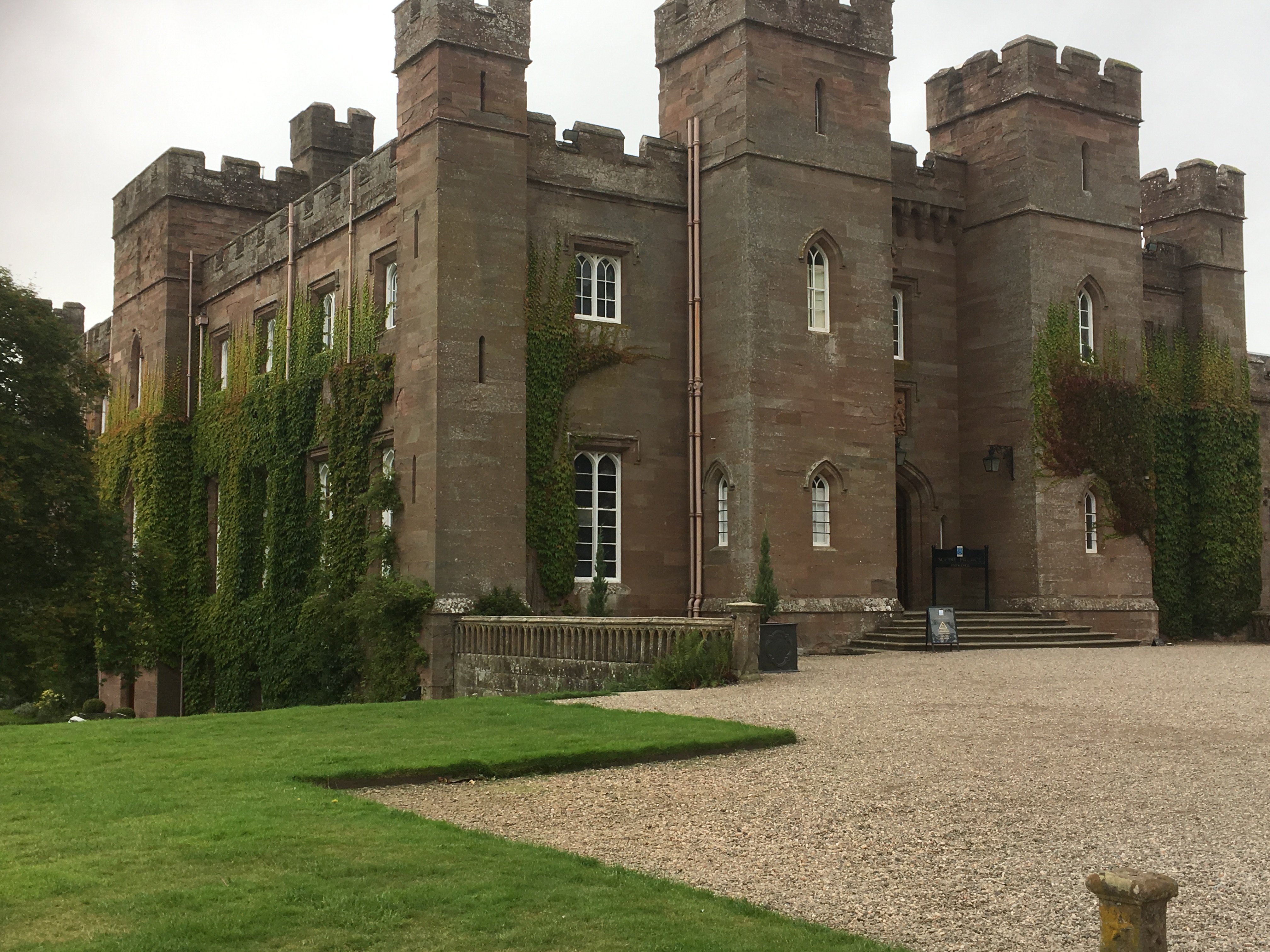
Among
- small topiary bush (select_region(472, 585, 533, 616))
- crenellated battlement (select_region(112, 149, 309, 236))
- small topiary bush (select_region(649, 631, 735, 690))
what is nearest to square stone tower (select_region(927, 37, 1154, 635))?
small topiary bush (select_region(472, 585, 533, 616))

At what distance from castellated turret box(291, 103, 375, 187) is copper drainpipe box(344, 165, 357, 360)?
21.4 ft

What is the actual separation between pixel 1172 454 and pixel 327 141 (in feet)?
62.6

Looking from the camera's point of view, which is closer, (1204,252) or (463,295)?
(463,295)

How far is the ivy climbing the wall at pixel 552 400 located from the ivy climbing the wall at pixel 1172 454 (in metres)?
8.50

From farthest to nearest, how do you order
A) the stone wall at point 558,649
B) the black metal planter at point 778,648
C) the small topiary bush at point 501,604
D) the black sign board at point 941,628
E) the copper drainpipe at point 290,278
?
1. the copper drainpipe at point 290,278
2. the black sign board at point 941,628
3. the small topiary bush at point 501,604
4. the black metal planter at point 778,648
5. the stone wall at point 558,649

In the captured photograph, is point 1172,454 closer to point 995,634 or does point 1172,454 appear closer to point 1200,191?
point 1200,191

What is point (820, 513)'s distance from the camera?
860 inches

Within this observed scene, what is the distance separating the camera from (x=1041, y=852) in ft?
23.1

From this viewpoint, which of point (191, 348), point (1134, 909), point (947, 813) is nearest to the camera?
point (1134, 909)

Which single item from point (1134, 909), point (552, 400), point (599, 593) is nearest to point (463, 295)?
point (552, 400)

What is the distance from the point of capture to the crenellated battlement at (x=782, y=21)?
2178cm

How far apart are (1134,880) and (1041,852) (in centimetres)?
298

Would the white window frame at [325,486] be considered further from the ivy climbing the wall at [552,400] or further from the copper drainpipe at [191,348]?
the copper drainpipe at [191,348]

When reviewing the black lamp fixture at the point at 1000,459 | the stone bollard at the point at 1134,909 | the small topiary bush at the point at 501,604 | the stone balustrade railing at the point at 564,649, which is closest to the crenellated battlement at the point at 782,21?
the black lamp fixture at the point at 1000,459
